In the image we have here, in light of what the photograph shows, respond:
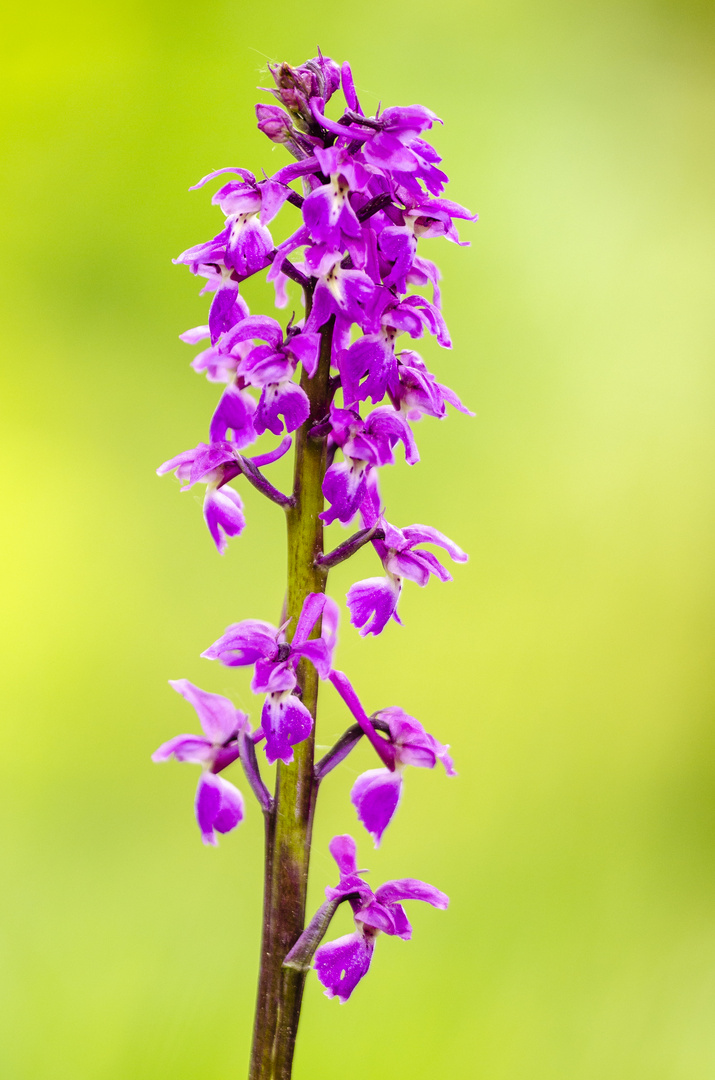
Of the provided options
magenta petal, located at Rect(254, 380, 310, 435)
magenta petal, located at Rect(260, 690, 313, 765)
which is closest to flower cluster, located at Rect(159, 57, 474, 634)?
magenta petal, located at Rect(254, 380, 310, 435)

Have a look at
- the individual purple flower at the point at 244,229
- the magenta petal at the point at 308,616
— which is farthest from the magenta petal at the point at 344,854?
the individual purple flower at the point at 244,229

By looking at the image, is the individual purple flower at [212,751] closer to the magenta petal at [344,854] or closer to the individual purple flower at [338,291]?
the magenta petal at [344,854]

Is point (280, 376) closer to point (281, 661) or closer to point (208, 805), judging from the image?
point (281, 661)

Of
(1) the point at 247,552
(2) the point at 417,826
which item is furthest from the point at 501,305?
(2) the point at 417,826

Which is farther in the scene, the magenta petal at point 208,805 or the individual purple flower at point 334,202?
the magenta petal at point 208,805

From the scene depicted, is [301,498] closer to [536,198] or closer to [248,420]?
[248,420]

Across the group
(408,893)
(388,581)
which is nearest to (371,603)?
(388,581)

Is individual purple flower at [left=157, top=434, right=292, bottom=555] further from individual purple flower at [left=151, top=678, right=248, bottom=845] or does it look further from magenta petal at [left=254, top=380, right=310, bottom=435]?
individual purple flower at [left=151, top=678, right=248, bottom=845]
